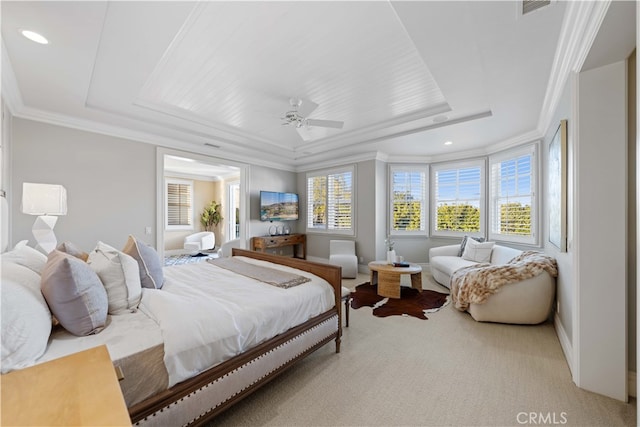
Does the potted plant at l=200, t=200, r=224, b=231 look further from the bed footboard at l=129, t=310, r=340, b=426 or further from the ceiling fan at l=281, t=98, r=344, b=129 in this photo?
the bed footboard at l=129, t=310, r=340, b=426

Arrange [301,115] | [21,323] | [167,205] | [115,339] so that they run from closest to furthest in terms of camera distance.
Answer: [21,323] → [115,339] → [301,115] → [167,205]

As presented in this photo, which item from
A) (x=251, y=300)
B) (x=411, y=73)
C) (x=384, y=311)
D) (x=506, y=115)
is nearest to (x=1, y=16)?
(x=251, y=300)

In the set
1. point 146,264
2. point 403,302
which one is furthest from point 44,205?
point 403,302

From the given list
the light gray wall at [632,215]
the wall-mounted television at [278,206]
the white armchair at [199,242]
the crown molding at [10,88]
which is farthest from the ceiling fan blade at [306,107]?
the white armchair at [199,242]

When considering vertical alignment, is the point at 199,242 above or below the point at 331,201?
below

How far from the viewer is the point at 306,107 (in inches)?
117

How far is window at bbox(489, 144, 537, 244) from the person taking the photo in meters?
4.12

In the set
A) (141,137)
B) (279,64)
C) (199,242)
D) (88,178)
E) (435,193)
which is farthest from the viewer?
(199,242)

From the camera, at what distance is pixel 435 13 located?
68.4 inches

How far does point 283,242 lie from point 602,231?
5244 mm

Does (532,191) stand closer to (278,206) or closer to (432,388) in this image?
(432,388)

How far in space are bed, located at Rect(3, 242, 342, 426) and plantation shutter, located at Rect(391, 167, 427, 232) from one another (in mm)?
3893

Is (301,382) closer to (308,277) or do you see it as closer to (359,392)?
(359,392)

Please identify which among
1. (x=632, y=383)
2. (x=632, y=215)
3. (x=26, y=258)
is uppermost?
(x=632, y=215)
